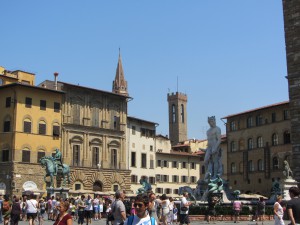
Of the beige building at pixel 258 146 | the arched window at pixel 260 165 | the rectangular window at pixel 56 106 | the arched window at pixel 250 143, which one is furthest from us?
the arched window at pixel 250 143

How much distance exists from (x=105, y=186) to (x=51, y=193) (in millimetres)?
20452

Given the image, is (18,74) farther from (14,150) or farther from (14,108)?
(14,150)

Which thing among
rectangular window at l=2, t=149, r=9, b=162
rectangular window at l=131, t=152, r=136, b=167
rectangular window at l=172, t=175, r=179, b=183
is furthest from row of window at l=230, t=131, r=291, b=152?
rectangular window at l=2, t=149, r=9, b=162

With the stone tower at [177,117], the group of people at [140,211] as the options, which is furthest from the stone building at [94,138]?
A: the stone tower at [177,117]

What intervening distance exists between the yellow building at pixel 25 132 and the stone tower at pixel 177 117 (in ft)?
222

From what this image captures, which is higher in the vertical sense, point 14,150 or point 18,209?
point 14,150

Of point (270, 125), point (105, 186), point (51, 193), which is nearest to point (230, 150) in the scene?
point (270, 125)

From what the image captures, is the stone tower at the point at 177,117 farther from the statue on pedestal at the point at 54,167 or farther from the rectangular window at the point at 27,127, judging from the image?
the statue on pedestal at the point at 54,167

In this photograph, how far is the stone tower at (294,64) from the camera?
28.9 m

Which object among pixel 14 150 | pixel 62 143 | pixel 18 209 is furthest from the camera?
pixel 62 143

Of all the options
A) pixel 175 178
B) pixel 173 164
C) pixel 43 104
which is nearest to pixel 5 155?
pixel 43 104

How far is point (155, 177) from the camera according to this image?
6353 cm

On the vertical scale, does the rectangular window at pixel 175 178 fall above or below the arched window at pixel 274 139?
below

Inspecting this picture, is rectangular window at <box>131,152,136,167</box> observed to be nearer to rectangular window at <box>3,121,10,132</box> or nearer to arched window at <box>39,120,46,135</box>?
arched window at <box>39,120,46,135</box>
